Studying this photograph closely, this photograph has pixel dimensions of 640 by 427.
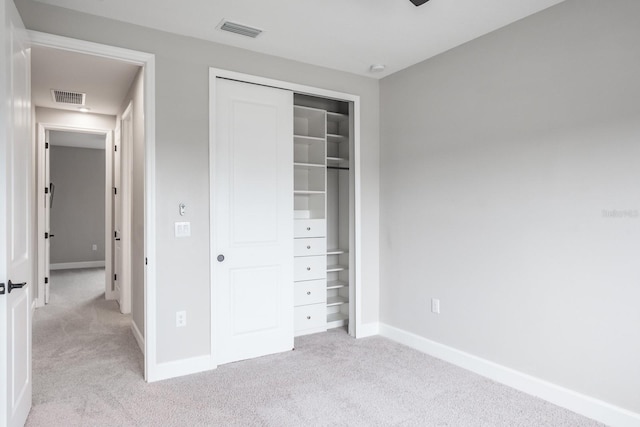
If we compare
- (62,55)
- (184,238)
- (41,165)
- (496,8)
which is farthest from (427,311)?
(41,165)

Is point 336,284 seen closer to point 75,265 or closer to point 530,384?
point 530,384

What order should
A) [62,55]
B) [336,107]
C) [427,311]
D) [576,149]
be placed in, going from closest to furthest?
[576,149] → [62,55] → [427,311] → [336,107]

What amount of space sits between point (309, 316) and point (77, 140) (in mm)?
6230

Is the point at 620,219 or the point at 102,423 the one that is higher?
the point at 620,219

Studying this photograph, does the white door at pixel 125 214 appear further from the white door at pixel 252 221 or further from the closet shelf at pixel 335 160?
the closet shelf at pixel 335 160

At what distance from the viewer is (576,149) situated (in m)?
2.44

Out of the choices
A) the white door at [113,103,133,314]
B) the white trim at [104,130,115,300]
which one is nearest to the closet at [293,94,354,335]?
the white door at [113,103,133,314]

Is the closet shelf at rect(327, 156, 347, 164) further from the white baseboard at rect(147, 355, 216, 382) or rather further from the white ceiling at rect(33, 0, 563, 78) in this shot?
the white baseboard at rect(147, 355, 216, 382)

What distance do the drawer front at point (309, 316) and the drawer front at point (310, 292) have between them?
0.16 feet

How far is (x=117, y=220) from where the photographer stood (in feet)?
17.0

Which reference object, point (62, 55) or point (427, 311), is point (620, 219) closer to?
point (427, 311)

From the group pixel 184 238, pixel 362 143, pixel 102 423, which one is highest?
pixel 362 143

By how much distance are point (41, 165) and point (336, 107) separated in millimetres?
3857

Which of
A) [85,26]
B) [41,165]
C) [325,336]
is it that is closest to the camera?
[85,26]
